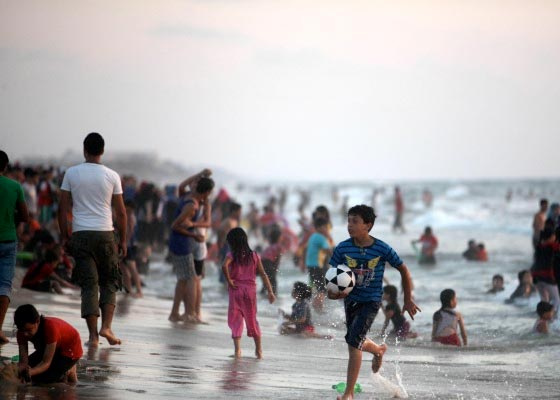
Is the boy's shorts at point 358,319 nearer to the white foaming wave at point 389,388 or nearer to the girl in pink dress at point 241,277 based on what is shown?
the white foaming wave at point 389,388

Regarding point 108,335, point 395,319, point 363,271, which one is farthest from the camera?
point 395,319

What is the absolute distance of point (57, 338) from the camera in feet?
24.8

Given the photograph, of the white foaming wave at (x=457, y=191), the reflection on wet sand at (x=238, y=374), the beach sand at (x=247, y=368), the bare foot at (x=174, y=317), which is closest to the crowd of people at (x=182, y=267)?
the bare foot at (x=174, y=317)

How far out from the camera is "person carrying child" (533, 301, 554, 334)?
47.5 ft

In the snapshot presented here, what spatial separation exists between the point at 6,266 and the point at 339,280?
2.96 metres

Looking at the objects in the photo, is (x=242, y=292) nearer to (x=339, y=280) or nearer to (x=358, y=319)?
(x=358, y=319)

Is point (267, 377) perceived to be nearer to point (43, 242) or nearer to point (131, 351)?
point (131, 351)

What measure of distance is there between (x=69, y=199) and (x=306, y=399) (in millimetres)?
2800

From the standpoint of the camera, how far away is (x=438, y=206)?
257 feet

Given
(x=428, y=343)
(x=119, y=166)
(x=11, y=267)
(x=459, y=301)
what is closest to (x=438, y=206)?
(x=119, y=166)

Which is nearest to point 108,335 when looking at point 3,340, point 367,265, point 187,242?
point 3,340

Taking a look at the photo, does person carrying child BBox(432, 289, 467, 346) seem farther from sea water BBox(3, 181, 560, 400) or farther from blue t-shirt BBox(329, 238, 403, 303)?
blue t-shirt BBox(329, 238, 403, 303)

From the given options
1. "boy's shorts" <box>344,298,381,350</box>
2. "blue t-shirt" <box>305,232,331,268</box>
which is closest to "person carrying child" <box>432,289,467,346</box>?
"blue t-shirt" <box>305,232,331,268</box>

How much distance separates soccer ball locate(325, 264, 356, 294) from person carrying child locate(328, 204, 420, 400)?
0.08 metres
